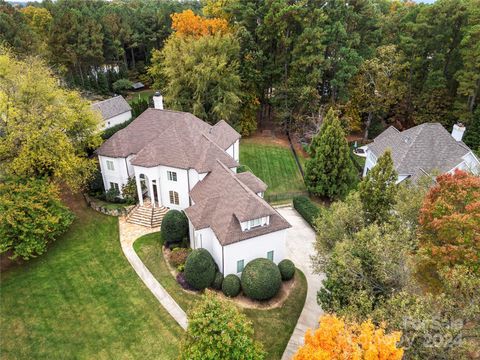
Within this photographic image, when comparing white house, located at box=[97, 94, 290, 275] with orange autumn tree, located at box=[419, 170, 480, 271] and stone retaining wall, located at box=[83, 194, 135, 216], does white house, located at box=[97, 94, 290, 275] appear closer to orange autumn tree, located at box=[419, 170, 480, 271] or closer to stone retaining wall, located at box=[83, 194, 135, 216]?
stone retaining wall, located at box=[83, 194, 135, 216]

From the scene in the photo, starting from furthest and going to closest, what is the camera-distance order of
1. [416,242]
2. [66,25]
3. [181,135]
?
[66,25]
[181,135]
[416,242]

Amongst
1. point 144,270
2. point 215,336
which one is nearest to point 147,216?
point 144,270

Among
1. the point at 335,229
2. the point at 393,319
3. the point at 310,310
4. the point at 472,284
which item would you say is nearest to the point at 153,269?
the point at 310,310

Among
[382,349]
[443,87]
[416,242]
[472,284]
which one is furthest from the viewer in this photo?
[443,87]

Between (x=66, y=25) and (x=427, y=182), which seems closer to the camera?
(x=427, y=182)

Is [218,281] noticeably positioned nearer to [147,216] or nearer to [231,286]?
[231,286]

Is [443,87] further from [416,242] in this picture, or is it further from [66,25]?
[66,25]
